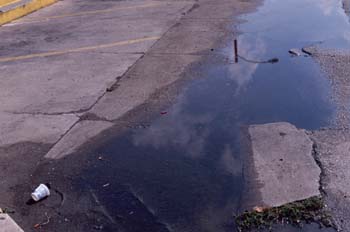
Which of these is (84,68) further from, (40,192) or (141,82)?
(40,192)

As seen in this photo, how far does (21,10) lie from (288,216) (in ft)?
41.0

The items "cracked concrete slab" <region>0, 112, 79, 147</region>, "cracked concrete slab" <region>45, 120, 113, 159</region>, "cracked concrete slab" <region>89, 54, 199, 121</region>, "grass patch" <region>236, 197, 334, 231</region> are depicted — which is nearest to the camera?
"grass patch" <region>236, 197, 334, 231</region>

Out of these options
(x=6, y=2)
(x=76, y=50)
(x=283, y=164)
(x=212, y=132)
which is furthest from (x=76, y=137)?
(x=6, y=2)

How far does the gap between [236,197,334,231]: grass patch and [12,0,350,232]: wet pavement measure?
0.11m

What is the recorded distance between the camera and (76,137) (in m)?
6.62

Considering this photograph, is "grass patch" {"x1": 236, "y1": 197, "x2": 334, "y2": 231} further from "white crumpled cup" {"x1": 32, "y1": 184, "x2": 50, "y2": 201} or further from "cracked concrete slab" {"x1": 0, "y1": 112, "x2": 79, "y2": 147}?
"cracked concrete slab" {"x1": 0, "y1": 112, "x2": 79, "y2": 147}

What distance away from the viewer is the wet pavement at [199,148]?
4914mm

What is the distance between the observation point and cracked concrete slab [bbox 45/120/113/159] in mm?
6254

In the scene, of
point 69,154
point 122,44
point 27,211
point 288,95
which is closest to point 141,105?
point 69,154

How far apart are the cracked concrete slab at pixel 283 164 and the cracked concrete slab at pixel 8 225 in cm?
228

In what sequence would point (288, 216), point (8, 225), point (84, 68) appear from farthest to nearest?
1. point (84, 68)
2. point (288, 216)
3. point (8, 225)

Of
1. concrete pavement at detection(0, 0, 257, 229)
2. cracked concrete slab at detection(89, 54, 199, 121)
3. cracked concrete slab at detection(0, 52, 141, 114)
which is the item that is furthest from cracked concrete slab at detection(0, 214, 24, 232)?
cracked concrete slab at detection(0, 52, 141, 114)

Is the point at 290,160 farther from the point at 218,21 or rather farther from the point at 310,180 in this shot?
the point at 218,21

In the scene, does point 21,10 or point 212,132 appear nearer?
point 212,132
